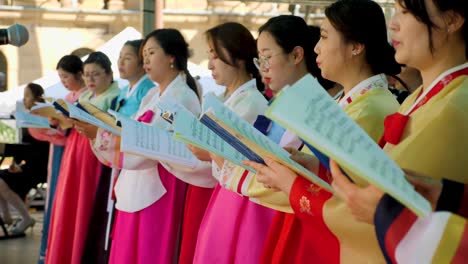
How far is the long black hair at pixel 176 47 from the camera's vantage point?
3.31 metres

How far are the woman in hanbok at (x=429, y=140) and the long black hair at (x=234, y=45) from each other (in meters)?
1.22

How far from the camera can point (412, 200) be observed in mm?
1073

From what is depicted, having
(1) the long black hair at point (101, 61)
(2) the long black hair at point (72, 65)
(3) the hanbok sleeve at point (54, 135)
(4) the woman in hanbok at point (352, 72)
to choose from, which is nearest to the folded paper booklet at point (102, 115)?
(4) the woman in hanbok at point (352, 72)

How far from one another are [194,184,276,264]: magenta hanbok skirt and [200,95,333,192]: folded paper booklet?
79cm

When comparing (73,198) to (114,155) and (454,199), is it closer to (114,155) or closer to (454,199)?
(114,155)

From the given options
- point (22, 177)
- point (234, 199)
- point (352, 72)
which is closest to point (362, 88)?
point (352, 72)

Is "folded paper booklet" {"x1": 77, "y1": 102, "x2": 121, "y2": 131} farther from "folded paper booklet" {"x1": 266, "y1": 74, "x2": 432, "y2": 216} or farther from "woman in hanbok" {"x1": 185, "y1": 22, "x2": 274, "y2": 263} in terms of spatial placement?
"folded paper booklet" {"x1": 266, "y1": 74, "x2": 432, "y2": 216}

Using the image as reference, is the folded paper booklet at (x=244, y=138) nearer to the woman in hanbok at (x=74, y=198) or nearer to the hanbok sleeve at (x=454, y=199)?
the hanbok sleeve at (x=454, y=199)

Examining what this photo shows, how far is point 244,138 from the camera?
1502 mm

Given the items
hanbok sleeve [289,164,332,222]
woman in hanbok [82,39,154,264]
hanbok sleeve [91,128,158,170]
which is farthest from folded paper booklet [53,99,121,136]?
hanbok sleeve [289,164,332,222]

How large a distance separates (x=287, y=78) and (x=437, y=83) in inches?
35.0

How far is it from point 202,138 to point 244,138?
0.75ft

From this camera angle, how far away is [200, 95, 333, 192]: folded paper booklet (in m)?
1.44

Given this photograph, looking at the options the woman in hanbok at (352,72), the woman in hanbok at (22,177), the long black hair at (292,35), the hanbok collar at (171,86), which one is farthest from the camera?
the woman in hanbok at (22,177)
